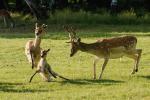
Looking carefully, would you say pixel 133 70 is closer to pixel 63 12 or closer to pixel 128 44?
Result: pixel 128 44

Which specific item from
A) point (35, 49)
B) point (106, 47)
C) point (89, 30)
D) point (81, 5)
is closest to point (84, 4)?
point (81, 5)

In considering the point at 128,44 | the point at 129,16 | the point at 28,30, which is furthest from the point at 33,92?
the point at 129,16

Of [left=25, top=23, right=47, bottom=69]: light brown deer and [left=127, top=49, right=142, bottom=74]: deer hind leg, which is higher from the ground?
[left=25, top=23, right=47, bottom=69]: light brown deer

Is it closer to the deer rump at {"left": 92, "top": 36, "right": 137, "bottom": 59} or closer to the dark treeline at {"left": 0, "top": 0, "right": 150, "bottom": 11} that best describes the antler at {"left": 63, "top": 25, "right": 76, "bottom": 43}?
the deer rump at {"left": 92, "top": 36, "right": 137, "bottom": 59}

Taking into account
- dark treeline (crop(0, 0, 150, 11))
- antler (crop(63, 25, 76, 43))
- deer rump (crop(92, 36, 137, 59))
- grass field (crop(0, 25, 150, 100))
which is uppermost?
antler (crop(63, 25, 76, 43))

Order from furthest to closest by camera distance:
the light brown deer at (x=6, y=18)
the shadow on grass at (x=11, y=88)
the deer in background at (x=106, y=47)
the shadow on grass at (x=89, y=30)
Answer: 1. the light brown deer at (x=6, y=18)
2. the shadow on grass at (x=89, y=30)
3. the deer in background at (x=106, y=47)
4. the shadow on grass at (x=11, y=88)

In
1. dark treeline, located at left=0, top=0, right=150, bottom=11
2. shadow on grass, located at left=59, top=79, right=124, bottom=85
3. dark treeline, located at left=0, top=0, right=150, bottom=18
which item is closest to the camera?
shadow on grass, located at left=59, top=79, right=124, bottom=85

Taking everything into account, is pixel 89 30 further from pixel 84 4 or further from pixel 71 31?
pixel 71 31

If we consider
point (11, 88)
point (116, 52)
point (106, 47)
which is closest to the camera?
point (11, 88)

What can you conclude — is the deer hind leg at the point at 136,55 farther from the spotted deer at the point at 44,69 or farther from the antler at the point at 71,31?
the spotted deer at the point at 44,69

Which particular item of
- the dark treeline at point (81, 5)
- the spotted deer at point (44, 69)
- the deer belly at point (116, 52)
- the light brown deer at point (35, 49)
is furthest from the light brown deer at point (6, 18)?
the spotted deer at point (44, 69)

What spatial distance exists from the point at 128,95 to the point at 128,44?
367 centimetres

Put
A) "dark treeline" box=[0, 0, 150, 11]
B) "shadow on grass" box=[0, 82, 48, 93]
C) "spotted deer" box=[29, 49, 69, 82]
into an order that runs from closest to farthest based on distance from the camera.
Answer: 1. "shadow on grass" box=[0, 82, 48, 93]
2. "spotted deer" box=[29, 49, 69, 82]
3. "dark treeline" box=[0, 0, 150, 11]

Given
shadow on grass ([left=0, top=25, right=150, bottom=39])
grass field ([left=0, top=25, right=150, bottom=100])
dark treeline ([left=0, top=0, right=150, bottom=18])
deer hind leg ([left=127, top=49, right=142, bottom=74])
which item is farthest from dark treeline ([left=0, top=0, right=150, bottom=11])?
deer hind leg ([left=127, top=49, right=142, bottom=74])
